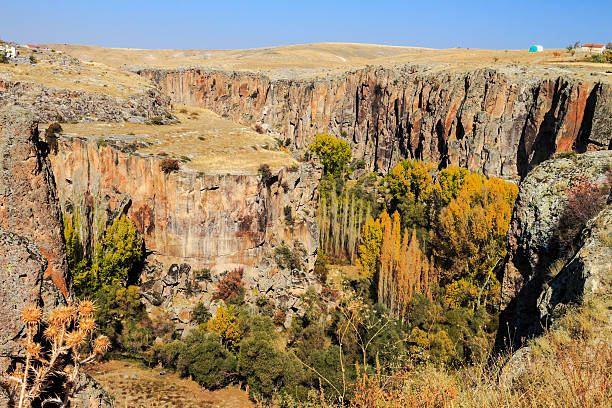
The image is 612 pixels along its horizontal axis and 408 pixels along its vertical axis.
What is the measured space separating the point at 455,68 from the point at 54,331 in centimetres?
7614

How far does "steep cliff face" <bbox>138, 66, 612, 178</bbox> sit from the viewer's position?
151ft

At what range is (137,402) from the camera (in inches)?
861

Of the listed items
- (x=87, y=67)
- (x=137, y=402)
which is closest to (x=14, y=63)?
(x=87, y=67)

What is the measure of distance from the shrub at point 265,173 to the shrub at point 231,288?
8629 millimetres

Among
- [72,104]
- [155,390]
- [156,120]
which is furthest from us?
[156,120]

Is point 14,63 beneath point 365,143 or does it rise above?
above

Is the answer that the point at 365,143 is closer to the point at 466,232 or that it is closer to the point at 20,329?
the point at 466,232

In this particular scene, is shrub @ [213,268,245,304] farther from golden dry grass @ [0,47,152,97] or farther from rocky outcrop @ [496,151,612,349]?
golden dry grass @ [0,47,152,97]

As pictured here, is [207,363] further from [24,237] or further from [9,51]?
[9,51]

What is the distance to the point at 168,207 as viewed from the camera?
34719mm

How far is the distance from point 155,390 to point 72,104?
3855 cm

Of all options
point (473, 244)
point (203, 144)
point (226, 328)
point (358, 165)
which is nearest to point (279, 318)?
point (226, 328)

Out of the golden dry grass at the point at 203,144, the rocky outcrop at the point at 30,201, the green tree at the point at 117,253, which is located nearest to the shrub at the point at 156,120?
the golden dry grass at the point at 203,144

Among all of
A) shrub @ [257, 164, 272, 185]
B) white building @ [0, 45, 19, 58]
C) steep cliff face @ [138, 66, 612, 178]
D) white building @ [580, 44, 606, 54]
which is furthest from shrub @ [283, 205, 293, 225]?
white building @ [580, 44, 606, 54]
